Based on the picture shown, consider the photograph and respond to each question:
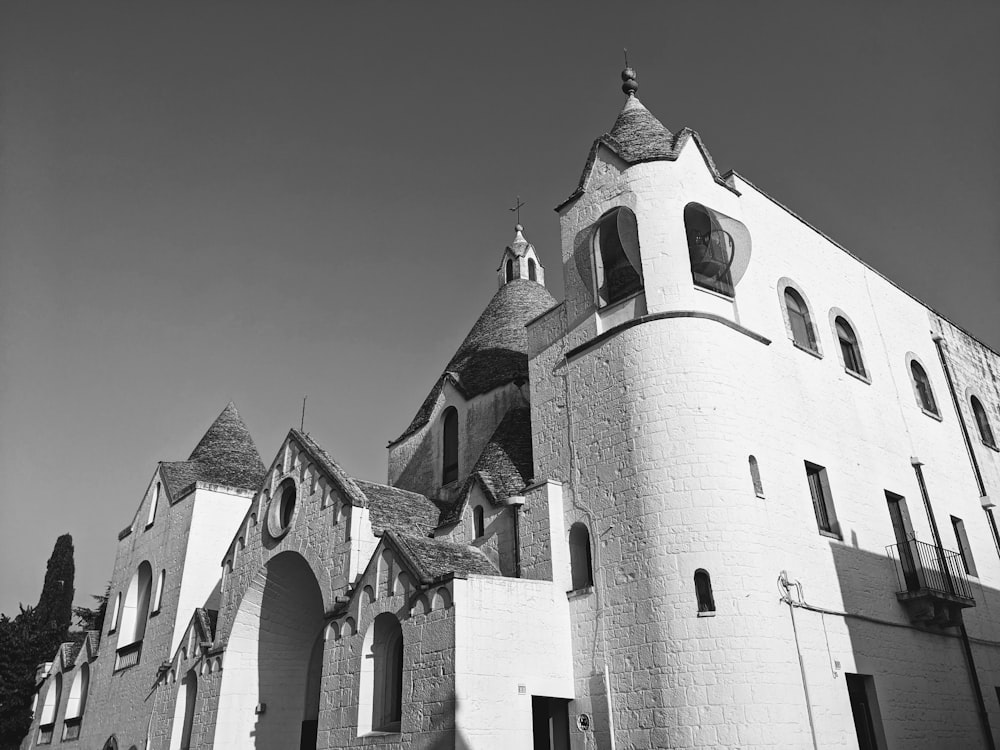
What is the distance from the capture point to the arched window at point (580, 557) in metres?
16.5

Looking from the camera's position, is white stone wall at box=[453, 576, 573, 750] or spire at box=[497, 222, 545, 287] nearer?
white stone wall at box=[453, 576, 573, 750]

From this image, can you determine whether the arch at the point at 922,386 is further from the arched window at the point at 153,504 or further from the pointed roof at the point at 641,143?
the arched window at the point at 153,504

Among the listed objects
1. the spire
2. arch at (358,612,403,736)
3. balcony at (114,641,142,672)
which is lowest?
arch at (358,612,403,736)

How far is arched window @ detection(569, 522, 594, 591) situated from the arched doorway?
7.51 metres

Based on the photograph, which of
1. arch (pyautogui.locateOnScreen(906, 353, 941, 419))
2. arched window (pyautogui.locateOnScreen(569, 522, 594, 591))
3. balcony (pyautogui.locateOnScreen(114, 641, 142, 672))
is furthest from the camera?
balcony (pyautogui.locateOnScreen(114, 641, 142, 672))

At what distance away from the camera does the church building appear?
14.5 metres

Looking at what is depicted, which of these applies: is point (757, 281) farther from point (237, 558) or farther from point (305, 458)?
point (237, 558)

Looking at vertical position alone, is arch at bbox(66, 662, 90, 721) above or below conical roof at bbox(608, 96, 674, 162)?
below

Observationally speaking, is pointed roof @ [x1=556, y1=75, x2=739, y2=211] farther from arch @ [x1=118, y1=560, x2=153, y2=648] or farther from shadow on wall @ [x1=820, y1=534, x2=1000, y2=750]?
arch @ [x1=118, y1=560, x2=153, y2=648]

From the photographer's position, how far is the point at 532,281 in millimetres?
32125

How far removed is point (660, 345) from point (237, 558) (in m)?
13.2

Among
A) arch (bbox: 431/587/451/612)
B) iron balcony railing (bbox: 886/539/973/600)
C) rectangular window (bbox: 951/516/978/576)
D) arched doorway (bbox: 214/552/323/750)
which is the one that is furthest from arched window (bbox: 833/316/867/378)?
arched doorway (bbox: 214/552/323/750)

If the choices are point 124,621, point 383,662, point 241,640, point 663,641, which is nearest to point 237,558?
point 241,640

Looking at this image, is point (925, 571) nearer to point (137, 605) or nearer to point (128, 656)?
point (128, 656)
